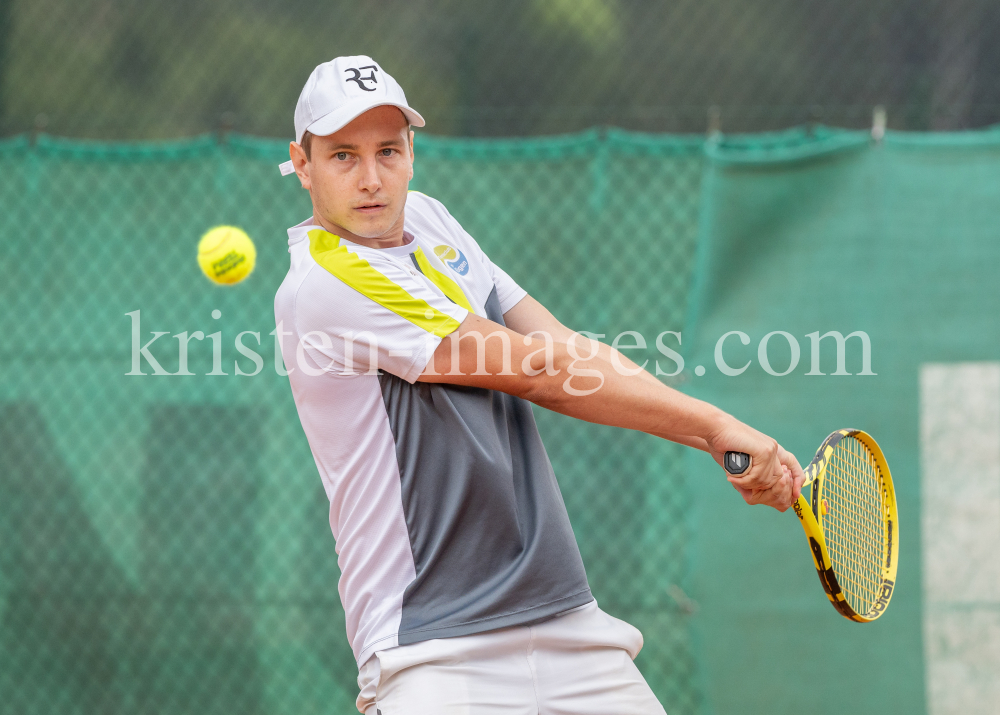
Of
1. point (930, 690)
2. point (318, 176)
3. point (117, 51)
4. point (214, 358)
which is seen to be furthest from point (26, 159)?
point (930, 690)

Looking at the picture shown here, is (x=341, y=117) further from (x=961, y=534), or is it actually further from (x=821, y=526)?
(x=961, y=534)

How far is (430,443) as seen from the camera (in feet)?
6.34

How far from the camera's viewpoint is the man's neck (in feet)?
6.75

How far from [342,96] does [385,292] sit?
15.9 inches

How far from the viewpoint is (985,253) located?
348 cm

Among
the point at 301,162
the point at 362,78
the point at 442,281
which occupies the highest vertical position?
the point at 362,78

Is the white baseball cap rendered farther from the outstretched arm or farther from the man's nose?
the outstretched arm

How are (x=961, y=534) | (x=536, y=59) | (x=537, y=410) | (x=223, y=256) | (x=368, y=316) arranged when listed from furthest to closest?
(x=536, y=59) < (x=537, y=410) < (x=961, y=534) < (x=223, y=256) < (x=368, y=316)

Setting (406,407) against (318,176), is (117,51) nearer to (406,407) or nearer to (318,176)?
(318,176)

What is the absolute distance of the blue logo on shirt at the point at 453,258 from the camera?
2.18 meters

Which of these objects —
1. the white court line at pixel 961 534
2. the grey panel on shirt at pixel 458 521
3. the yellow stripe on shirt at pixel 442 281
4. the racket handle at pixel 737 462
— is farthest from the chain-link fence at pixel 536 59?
the racket handle at pixel 737 462

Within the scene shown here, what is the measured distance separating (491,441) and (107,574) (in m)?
2.34

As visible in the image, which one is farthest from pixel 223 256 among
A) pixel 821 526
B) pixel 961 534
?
pixel 961 534

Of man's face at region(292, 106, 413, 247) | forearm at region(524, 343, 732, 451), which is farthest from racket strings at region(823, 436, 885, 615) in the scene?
man's face at region(292, 106, 413, 247)
